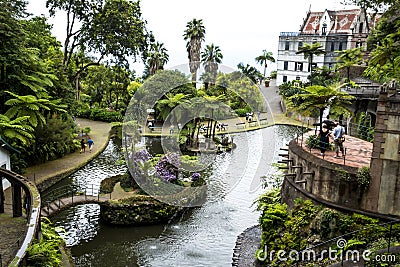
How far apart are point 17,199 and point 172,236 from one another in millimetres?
6549

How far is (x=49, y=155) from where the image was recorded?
79.4 ft

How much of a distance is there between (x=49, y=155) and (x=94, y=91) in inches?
867

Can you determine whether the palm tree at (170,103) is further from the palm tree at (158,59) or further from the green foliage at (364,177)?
the green foliage at (364,177)

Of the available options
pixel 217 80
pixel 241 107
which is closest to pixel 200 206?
pixel 217 80

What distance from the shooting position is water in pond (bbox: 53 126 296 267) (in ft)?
47.1

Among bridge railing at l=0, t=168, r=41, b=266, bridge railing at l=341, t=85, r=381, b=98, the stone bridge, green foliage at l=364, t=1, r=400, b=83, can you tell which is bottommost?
the stone bridge

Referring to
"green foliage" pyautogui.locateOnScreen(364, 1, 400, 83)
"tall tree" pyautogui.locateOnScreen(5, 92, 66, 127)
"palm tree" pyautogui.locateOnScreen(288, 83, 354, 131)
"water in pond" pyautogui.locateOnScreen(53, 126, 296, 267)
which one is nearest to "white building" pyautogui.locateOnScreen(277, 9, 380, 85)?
"green foliage" pyautogui.locateOnScreen(364, 1, 400, 83)

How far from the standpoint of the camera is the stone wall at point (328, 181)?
11750 mm

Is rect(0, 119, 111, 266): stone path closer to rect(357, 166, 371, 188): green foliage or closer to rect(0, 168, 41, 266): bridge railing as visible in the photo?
rect(0, 168, 41, 266): bridge railing

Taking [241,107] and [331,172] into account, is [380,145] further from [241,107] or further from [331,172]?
[241,107]

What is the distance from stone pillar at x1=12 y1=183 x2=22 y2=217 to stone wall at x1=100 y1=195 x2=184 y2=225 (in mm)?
5071

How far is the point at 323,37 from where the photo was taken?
48.3 metres

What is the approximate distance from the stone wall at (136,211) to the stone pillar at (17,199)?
5.07m

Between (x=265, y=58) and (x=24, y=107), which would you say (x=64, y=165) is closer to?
(x=24, y=107)
